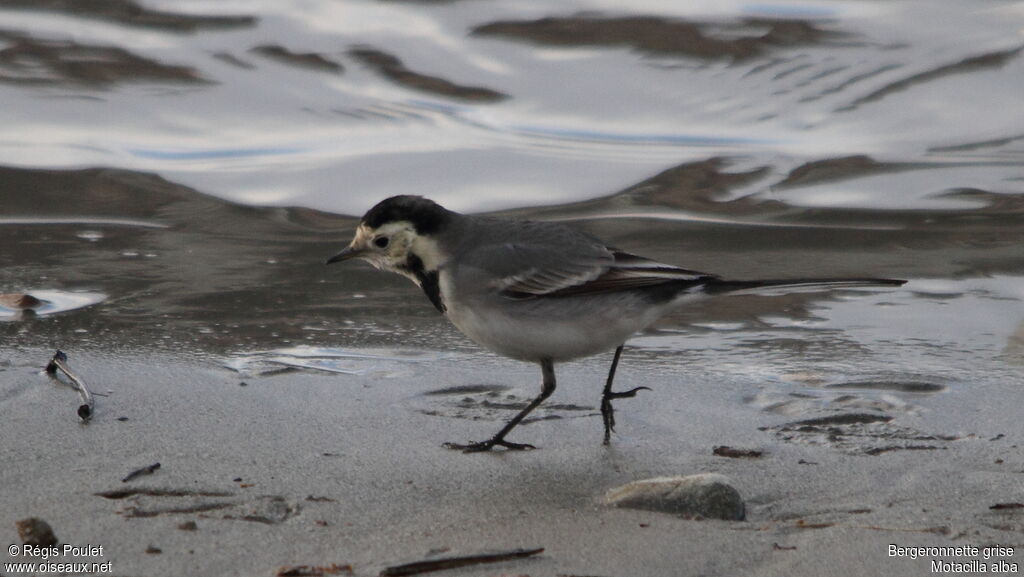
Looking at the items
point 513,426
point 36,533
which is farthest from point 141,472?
point 513,426

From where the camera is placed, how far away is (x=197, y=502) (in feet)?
13.2

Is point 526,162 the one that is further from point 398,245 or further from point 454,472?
point 454,472

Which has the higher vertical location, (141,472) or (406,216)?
(406,216)

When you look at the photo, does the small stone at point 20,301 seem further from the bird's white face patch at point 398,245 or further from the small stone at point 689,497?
the small stone at point 689,497

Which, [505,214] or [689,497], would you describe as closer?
[689,497]

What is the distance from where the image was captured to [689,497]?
4082mm

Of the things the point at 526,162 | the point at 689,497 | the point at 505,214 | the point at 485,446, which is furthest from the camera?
the point at 526,162

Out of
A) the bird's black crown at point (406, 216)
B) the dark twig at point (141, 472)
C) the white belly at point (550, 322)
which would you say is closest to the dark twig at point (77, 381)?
the dark twig at point (141, 472)

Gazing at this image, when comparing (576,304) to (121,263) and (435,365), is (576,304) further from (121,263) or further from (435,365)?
(121,263)

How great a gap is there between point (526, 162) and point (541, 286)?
16.1ft

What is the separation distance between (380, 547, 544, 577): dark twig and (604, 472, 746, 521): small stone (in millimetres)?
568

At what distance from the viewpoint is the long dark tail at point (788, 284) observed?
5.02 m

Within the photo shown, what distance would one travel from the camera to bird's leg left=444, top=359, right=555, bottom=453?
15.8ft

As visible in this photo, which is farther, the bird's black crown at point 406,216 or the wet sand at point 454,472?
the bird's black crown at point 406,216
